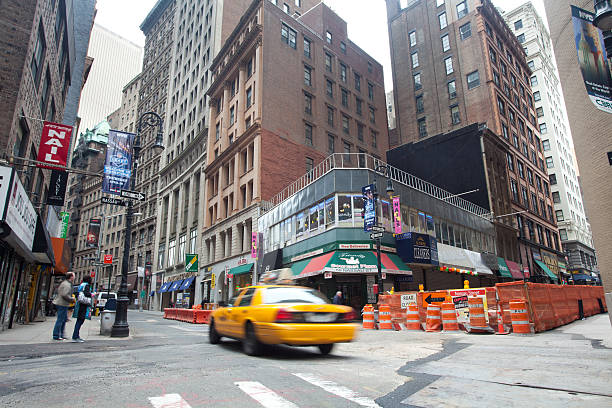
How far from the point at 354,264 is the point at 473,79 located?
33879 mm

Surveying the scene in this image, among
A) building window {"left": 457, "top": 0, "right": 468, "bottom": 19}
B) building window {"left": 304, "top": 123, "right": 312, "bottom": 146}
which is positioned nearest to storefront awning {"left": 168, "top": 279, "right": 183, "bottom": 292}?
building window {"left": 304, "top": 123, "right": 312, "bottom": 146}

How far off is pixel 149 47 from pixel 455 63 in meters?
67.5

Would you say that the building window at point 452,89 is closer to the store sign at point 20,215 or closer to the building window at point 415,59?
the building window at point 415,59

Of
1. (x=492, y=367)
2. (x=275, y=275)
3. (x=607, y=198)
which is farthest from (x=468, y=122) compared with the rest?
(x=492, y=367)

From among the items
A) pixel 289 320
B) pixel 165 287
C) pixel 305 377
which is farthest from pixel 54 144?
pixel 165 287

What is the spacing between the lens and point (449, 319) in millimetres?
14383

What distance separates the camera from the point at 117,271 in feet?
247

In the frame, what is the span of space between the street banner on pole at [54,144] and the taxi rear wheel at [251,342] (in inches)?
375

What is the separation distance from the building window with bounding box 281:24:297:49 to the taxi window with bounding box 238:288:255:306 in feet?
123

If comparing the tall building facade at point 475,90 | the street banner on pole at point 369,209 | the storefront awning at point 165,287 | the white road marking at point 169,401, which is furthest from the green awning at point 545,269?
the white road marking at point 169,401

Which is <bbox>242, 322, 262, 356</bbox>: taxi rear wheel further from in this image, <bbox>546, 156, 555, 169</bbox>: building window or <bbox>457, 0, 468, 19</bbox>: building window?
<bbox>546, 156, 555, 169</bbox>: building window

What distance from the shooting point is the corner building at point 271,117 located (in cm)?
3641

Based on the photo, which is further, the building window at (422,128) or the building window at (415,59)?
the building window at (415,59)

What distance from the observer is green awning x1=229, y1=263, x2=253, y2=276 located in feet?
111
